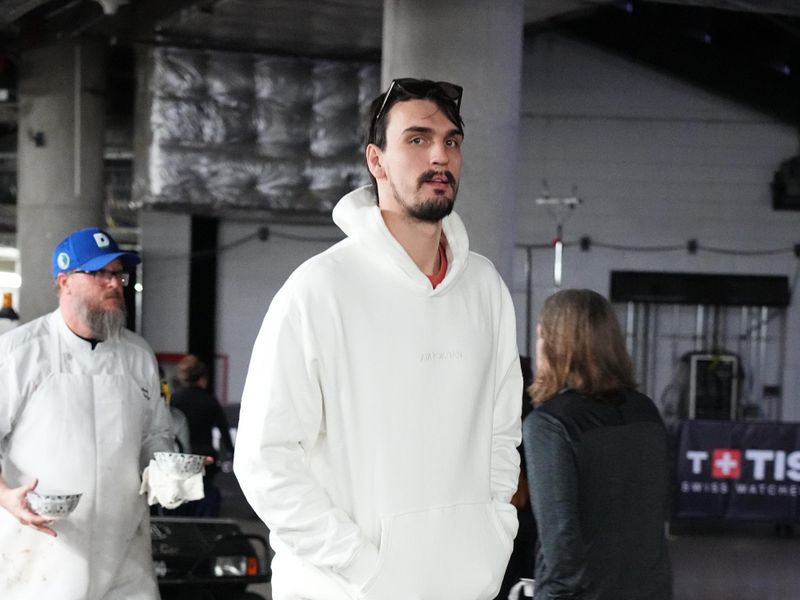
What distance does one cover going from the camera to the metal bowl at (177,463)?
4.16m

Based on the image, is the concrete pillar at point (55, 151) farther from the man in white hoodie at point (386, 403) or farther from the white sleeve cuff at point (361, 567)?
the white sleeve cuff at point (361, 567)

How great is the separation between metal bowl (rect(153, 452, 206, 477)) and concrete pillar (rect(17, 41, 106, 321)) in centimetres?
Answer: 1283

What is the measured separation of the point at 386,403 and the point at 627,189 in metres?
16.1

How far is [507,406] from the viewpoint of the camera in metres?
3.01

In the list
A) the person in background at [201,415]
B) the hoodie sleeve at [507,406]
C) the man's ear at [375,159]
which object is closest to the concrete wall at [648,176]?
the person in background at [201,415]

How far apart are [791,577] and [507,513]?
855 cm

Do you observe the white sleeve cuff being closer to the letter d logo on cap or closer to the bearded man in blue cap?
the bearded man in blue cap

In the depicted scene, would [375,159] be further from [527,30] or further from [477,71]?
[527,30]

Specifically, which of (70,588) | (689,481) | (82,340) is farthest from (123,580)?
(689,481)

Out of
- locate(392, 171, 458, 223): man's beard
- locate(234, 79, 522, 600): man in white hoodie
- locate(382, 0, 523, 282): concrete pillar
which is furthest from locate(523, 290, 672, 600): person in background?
locate(382, 0, 523, 282): concrete pillar

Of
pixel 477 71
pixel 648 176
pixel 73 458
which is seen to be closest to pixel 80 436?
pixel 73 458

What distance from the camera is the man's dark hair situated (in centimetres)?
278

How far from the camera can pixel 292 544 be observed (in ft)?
8.38

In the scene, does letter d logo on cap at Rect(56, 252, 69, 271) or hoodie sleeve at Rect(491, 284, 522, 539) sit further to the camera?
letter d logo on cap at Rect(56, 252, 69, 271)
